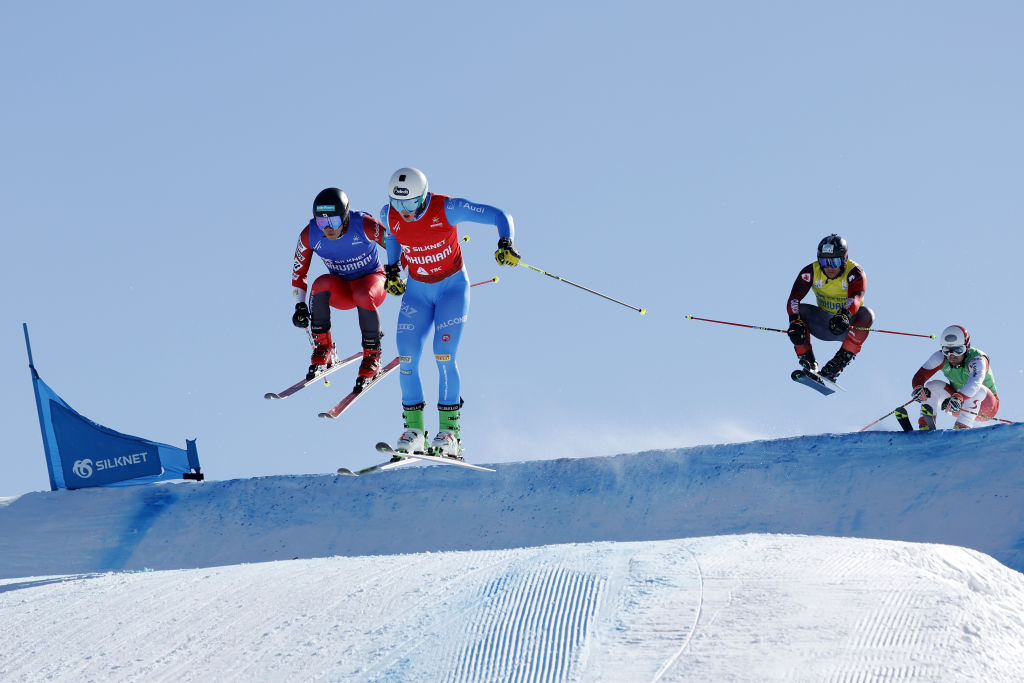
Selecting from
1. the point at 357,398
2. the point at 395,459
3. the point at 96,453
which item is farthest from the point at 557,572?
the point at 96,453

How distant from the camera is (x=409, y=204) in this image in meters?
9.36

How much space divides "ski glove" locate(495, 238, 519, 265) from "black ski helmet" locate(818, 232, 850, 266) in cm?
274

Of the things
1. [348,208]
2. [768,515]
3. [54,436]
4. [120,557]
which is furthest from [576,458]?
[54,436]

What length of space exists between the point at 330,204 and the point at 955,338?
5111 millimetres

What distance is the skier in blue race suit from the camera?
939 centimetres

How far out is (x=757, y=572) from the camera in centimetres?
650

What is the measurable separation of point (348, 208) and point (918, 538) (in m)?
5.13

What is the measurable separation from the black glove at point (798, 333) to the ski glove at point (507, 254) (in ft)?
8.67

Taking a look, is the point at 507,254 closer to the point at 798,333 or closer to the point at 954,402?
the point at 798,333

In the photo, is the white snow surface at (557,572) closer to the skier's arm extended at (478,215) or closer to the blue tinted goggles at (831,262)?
the blue tinted goggles at (831,262)

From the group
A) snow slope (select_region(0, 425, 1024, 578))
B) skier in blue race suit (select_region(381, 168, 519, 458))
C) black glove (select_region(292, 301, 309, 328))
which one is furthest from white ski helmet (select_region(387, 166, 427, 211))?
snow slope (select_region(0, 425, 1024, 578))

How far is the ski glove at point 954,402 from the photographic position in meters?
10.0

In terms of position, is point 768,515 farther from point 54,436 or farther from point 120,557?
point 54,436

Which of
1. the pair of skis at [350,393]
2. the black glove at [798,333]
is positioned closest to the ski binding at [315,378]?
the pair of skis at [350,393]
